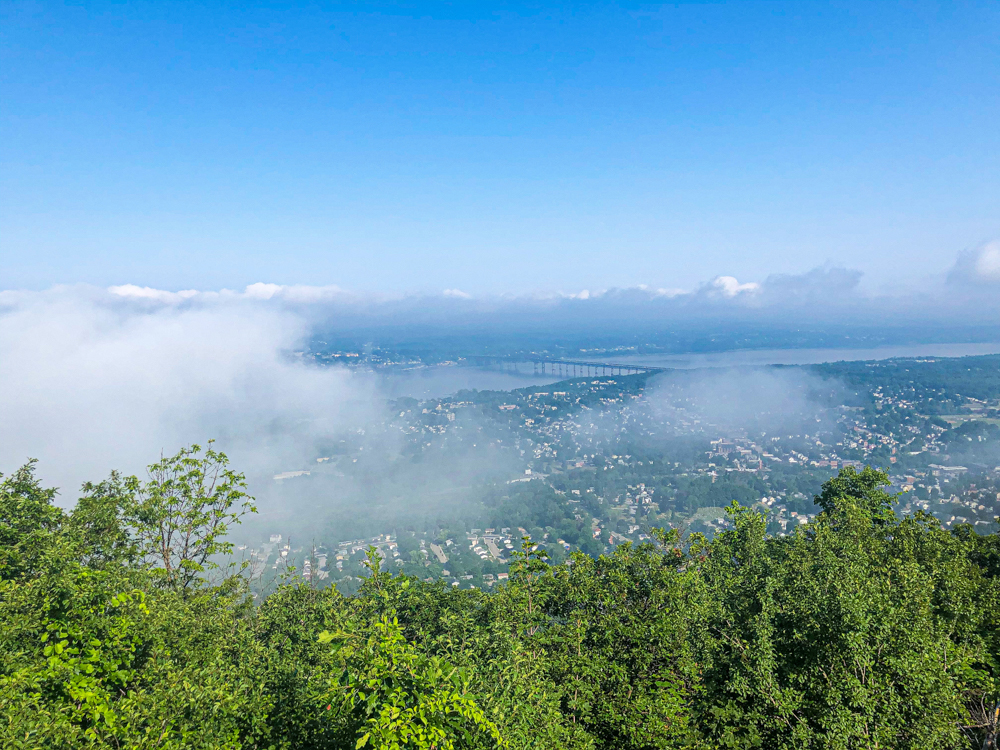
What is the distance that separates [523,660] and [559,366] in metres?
170

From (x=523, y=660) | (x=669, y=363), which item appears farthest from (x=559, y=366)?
(x=523, y=660)

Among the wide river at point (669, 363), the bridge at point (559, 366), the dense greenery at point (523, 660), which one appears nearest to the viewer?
the dense greenery at point (523, 660)

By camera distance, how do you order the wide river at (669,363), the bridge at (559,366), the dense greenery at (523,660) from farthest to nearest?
the bridge at (559,366)
the wide river at (669,363)
the dense greenery at (523,660)

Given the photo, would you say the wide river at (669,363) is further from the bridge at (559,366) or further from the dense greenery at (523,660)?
the dense greenery at (523,660)

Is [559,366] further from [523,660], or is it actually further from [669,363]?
[523,660]

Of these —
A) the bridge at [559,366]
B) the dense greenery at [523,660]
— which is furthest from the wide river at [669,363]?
the dense greenery at [523,660]

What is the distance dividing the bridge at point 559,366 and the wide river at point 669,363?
620cm

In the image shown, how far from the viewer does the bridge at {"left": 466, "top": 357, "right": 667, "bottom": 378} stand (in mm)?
161350

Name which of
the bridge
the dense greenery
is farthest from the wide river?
the dense greenery

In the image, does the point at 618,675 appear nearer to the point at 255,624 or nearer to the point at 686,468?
the point at 255,624

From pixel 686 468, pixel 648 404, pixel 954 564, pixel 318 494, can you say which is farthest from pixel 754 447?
pixel 954 564

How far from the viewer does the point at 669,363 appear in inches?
7141

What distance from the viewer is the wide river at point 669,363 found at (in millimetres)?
146875

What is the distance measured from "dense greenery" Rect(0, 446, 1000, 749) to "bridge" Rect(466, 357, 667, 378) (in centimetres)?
13958
